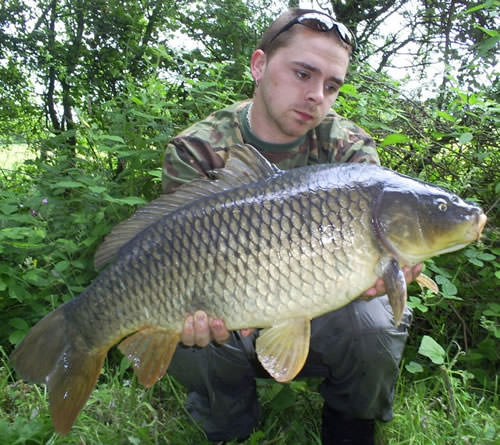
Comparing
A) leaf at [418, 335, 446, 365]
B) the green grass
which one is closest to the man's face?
leaf at [418, 335, 446, 365]

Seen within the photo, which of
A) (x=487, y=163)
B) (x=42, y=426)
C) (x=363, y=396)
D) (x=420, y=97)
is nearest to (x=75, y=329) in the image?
(x=42, y=426)

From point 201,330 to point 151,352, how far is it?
15cm

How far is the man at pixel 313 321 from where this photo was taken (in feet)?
4.72

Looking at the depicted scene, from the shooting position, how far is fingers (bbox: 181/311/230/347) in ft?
3.99

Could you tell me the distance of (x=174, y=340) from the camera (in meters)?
1.27

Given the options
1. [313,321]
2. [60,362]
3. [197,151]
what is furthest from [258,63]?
[60,362]

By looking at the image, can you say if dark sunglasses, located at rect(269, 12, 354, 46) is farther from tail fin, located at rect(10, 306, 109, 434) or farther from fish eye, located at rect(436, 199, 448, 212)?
tail fin, located at rect(10, 306, 109, 434)

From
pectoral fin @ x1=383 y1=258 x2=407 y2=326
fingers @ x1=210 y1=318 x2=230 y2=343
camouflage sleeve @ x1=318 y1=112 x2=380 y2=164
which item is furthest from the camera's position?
camouflage sleeve @ x1=318 y1=112 x2=380 y2=164

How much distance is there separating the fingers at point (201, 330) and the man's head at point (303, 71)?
746mm

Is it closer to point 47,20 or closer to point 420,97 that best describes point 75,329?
point 420,97

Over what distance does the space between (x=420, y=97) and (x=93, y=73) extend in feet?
12.4

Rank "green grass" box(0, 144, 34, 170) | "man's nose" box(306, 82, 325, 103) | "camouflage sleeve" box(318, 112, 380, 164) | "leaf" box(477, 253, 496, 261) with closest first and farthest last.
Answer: "man's nose" box(306, 82, 325, 103) < "camouflage sleeve" box(318, 112, 380, 164) < "leaf" box(477, 253, 496, 261) < "green grass" box(0, 144, 34, 170)

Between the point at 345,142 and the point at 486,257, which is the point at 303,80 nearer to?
the point at 345,142

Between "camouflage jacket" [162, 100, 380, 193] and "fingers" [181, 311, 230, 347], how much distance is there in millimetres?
568
